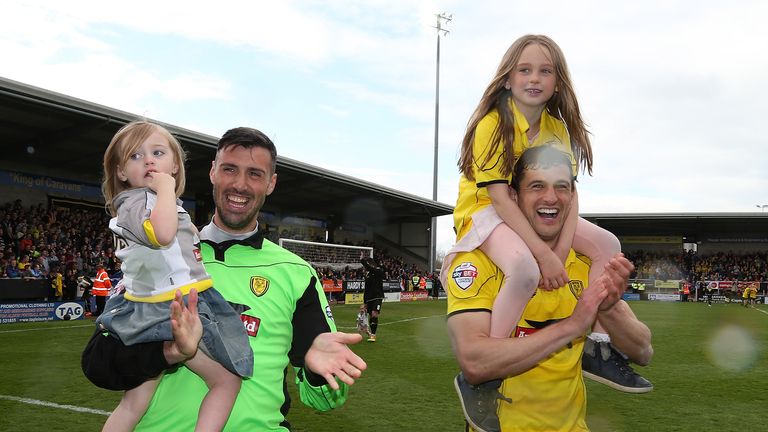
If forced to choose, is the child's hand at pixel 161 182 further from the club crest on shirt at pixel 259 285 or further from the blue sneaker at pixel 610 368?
the blue sneaker at pixel 610 368

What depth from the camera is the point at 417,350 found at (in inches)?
500

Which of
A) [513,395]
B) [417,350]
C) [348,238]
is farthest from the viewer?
[348,238]

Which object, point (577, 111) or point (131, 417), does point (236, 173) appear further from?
point (577, 111)

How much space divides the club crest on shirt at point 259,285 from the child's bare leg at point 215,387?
1.19 feet

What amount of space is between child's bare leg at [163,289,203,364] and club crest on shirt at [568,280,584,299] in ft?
5.14

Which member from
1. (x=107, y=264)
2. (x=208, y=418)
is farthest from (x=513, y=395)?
(x=107, y=264)

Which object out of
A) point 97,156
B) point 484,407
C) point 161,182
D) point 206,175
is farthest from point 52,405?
point 206,175

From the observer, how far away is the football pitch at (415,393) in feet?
22.7

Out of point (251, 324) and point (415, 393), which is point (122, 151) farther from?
point (415, 393)

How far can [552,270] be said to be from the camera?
2.48 meters

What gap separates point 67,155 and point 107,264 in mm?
5156


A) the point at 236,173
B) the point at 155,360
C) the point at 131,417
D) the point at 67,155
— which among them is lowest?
the point at 131,417

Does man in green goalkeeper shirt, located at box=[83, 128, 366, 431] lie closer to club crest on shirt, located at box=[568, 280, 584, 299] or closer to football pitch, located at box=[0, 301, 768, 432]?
club crest on shirt, located at box=[568, 280, 584, 299]

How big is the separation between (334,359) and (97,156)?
26027 millimetres
